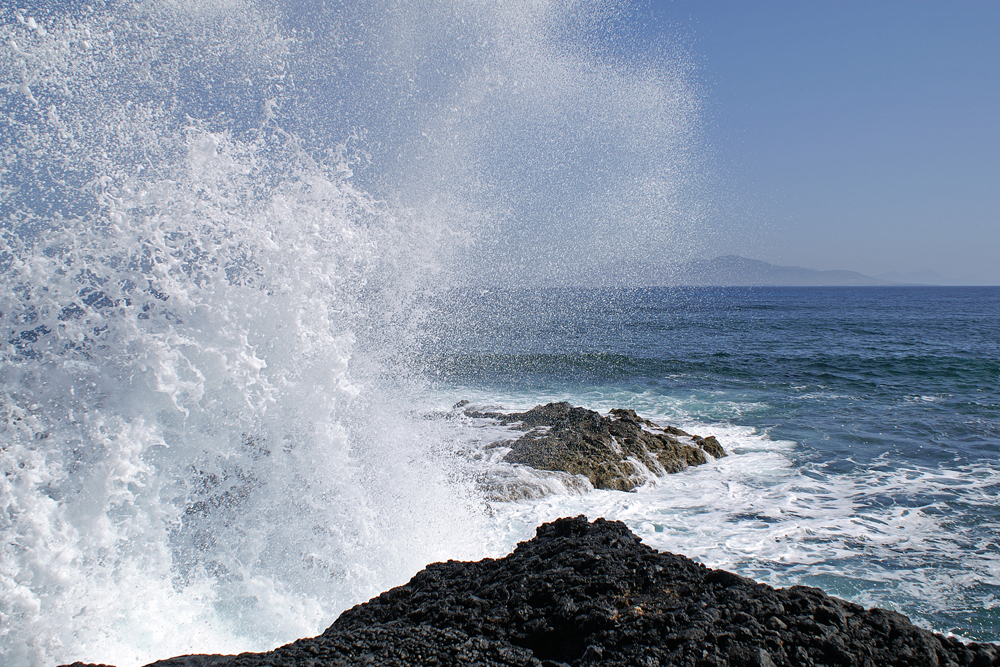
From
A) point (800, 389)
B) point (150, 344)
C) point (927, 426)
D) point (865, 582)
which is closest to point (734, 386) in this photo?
point (800, 389)

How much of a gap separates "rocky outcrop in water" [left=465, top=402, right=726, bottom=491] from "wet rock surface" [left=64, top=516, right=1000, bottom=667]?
5.18m

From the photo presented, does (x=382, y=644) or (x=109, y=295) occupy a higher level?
(x=109, y=295)

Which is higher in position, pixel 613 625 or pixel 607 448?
pixel 613 625

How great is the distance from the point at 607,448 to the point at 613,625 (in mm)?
6913

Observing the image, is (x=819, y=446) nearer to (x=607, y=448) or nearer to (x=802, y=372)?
(x=607, y=448)

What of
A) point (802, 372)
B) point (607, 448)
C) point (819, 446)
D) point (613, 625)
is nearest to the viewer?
point (613, 625)

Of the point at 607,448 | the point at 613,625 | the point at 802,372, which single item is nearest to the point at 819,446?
the point at 607,448

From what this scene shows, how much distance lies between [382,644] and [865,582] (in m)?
5.75

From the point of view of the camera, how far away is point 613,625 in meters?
3.58

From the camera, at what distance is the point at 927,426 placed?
1376 centimetres

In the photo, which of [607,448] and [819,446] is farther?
[819,446]

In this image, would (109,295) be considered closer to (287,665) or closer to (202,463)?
(202,463)

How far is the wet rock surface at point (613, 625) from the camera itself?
3229 millimetres

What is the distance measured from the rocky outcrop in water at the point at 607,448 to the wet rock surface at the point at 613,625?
518 cm
